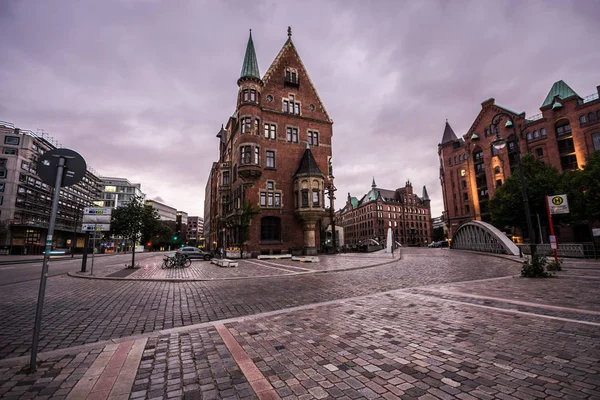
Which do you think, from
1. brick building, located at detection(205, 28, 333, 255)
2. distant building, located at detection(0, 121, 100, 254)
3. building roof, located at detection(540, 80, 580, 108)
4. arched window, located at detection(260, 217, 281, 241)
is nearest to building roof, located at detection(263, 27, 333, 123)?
brick building, located at detection(205, 28, 333, 255)

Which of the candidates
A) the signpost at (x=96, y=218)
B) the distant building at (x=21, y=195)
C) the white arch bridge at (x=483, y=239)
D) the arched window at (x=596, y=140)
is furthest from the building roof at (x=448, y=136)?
the distant building at (x=21, y=195)

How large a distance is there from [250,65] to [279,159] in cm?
1144

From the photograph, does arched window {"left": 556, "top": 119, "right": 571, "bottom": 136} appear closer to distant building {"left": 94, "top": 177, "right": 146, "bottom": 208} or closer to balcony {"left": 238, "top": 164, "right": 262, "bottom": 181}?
balcony {"left": 238, "top": 164, "right": 262, "bottom": 181}

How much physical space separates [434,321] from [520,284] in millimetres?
6767

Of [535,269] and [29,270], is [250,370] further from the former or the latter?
[29,270]

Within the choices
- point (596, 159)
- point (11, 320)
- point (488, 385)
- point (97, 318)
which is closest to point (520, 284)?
point (488, 385)

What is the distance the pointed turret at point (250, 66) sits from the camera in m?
32.6

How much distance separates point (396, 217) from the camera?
106625mm

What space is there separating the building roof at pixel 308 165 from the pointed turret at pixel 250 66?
34.2 feet

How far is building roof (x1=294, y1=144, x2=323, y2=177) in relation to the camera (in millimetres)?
32688

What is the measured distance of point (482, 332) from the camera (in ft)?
15.2

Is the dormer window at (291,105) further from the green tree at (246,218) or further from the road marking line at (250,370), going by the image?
the road marking line at (250,370)

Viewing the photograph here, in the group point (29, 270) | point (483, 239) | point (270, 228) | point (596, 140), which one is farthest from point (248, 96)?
point (596, 140)

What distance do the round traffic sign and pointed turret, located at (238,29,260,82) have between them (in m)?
31.0
